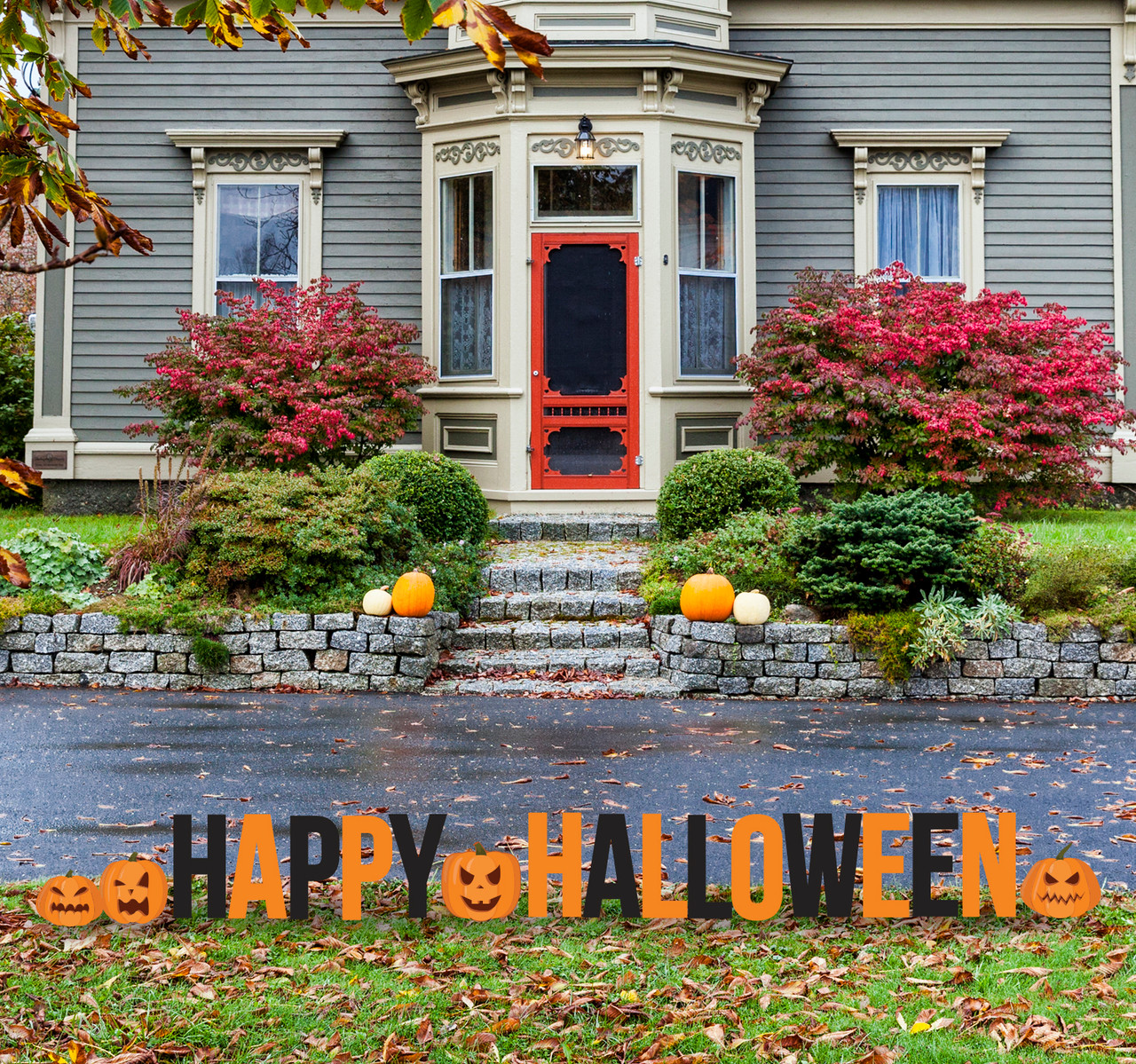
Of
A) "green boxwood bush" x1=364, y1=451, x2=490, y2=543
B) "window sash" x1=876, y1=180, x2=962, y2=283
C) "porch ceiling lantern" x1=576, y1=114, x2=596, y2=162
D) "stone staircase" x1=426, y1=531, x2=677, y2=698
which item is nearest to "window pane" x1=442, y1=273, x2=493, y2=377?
"porch ceiling lantern" x1=576, y1=114, x2=596, y2=162

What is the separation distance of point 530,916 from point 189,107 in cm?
1130

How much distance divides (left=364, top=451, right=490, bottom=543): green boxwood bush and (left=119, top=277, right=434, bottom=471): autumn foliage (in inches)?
56.2

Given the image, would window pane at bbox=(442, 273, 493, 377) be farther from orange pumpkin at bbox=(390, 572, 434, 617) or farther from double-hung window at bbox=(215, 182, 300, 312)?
orange pumpkin at bbox=(390, 572, 434, 617)

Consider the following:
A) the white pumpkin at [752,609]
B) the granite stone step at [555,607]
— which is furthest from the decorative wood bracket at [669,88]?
the white pumpkin at [752,609]

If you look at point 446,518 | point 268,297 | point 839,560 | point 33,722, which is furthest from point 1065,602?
point 268,297

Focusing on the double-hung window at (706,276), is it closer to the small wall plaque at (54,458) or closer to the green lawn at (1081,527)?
the green lawn at (1081,527)

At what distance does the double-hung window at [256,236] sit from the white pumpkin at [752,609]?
23.7 ft

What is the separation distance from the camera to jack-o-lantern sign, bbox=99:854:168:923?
142 inches

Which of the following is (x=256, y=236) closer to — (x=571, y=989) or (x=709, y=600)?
(x=709, y=600)

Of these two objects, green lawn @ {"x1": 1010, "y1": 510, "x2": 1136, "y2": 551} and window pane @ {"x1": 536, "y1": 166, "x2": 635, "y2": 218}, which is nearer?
green lawn @ {"x1": 1010, "y1": 510, "x2": 1136, "y2": 551}

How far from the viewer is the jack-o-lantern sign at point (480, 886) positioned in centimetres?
361

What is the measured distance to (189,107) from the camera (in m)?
12.9

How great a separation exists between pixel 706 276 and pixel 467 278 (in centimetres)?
241

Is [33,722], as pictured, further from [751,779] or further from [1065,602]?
[1065,602]
